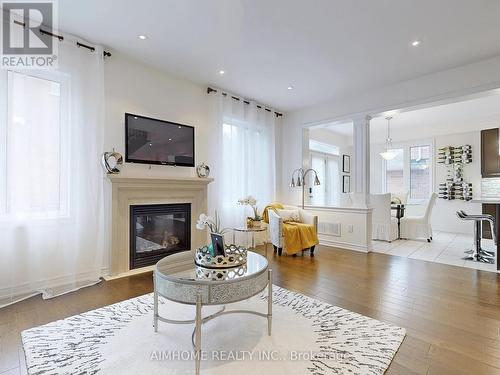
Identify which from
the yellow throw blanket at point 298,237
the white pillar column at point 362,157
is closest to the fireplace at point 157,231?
the yellow throw blanket at point 298,237

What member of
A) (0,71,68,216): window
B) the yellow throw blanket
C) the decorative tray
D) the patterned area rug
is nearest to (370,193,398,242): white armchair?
the yellow throw blanket

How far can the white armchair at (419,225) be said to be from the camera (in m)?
5.54

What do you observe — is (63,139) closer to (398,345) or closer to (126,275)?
(126,275)

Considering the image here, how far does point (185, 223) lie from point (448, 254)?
4.50 m

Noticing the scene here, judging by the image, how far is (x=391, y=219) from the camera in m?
5.60

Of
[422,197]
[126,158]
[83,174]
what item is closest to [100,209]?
[83,174]

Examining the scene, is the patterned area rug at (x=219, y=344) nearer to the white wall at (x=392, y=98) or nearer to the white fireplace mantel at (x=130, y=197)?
the white fireplace mantel at (x=130, y=197)

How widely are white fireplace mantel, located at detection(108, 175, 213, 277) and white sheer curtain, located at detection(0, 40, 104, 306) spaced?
16cm

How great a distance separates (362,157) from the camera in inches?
187

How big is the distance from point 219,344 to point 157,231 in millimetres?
2275

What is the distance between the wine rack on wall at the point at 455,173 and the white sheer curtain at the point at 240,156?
485 centimetres

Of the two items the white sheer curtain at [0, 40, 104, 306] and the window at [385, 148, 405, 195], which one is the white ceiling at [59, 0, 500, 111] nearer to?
the white sheer curtain at [0, 40, 104, 306]

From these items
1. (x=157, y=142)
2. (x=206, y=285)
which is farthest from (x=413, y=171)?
(x=206, y=285)

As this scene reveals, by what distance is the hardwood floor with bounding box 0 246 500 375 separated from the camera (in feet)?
5.61
